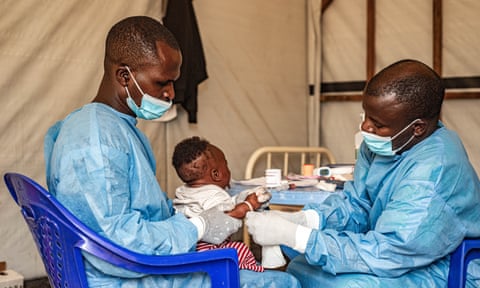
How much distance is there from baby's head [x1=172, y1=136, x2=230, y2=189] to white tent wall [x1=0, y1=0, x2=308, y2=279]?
3.85 feet

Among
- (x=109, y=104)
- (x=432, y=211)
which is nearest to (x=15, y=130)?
(x=109, y=104)

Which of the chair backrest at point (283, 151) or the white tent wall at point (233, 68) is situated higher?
the white tent wall at point (233, 68)

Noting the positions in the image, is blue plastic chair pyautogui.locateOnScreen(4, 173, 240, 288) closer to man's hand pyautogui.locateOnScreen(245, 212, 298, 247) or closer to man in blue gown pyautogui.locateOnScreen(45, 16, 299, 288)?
man in blue gown pyautogui.locateOnScreen(45, 16, 299, 288)

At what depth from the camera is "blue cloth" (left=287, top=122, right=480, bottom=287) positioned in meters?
1.42

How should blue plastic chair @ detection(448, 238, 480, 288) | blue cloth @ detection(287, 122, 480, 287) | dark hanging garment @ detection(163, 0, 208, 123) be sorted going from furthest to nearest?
dark hanging garment @ detection(163, 0, 208, 123)
blue plastic chair @ detection(448, 238, 480, 288)
blue cloth @ detection(287, 122, 480, 287)

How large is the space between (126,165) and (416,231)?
76cm

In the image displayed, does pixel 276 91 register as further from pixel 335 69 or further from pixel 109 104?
pixel 109 104

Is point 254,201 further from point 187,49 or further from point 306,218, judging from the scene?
point 187,49

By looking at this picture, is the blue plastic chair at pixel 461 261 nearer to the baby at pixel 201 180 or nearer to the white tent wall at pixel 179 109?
the baby at pixel 201 180

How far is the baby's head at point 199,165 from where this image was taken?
224 cm

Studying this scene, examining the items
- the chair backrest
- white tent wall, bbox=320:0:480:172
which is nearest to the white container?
the chair backrest

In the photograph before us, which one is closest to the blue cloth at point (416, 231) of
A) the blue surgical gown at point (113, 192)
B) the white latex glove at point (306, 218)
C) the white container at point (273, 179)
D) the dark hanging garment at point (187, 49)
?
the white latex glove at point (306, 218)

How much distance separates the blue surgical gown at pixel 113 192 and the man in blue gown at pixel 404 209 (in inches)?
12.2

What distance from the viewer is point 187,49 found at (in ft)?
12.0
